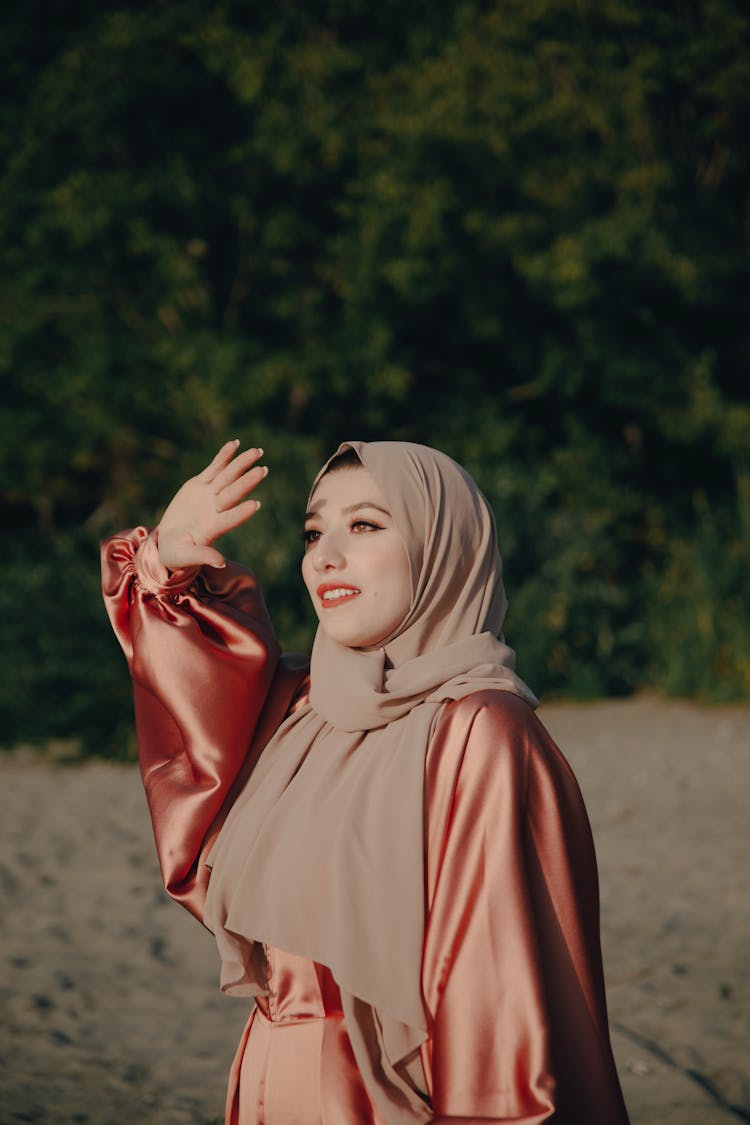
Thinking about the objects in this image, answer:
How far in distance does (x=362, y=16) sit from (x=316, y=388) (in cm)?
478

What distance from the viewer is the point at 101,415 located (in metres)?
13.5

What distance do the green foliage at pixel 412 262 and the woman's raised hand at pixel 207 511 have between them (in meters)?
9.02

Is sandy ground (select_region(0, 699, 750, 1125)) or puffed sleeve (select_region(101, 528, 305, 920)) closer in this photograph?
puffed sleeve (select_region(101, 528, 305, 920))

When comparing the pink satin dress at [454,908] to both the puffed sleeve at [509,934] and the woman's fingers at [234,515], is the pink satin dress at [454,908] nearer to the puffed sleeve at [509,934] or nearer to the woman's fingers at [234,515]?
the puffed sleeve at [509,934]

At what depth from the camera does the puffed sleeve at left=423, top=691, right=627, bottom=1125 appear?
1.56 metres

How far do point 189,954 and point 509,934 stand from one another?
415cm

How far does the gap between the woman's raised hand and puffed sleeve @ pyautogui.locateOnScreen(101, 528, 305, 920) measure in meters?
0.06

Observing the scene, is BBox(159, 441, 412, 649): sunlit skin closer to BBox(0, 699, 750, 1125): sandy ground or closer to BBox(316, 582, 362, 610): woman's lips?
BBox(316, 582, 362, 610): woman's lips

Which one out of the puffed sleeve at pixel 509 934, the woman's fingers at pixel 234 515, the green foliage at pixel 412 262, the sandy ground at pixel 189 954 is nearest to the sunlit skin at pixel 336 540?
the woman's fingers at pixel 234 515

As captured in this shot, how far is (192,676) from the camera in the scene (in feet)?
6.70

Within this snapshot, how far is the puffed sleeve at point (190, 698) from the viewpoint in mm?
2025

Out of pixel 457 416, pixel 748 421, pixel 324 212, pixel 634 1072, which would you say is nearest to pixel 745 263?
pixel 748 421

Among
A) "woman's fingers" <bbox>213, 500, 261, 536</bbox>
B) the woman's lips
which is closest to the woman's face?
the woman's lips

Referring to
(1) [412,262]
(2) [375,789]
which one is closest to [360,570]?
(2) [375,789]
